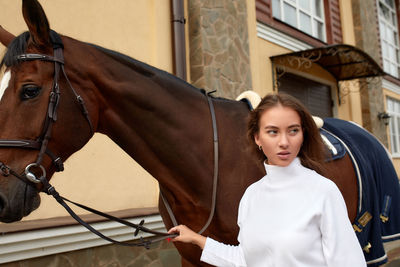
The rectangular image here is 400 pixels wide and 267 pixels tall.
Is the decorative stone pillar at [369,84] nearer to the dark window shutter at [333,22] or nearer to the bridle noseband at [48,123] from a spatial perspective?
the dark window shutter at [333,22]

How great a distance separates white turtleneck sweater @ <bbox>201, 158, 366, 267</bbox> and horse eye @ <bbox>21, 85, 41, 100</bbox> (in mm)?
1157

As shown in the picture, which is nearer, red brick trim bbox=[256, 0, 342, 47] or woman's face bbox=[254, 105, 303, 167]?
woman's face bbox=[254, 105, 303, 167]

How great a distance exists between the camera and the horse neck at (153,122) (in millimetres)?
1907

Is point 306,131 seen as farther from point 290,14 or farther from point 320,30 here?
point 320,30

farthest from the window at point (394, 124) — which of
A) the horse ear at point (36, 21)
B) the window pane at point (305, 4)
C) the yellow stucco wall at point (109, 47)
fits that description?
the horse ear at point (36, 21)

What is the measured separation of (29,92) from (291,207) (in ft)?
4.30

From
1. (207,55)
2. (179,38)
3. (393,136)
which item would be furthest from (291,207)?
(393,136)

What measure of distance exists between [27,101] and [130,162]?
256cm

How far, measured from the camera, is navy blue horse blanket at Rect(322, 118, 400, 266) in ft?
8.46

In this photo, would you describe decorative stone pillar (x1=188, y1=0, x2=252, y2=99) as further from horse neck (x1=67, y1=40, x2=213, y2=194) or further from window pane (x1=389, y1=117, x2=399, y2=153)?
window pane (x1=389, y1=117, x2=399, y2=153)

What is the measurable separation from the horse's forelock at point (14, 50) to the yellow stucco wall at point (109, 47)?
183cm

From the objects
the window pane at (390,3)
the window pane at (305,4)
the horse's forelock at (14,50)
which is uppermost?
the window pane at (390,3)

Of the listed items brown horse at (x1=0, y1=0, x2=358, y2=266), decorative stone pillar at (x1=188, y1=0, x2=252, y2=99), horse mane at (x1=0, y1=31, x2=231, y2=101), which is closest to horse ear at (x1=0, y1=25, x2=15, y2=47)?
brown horse at (x1=0, y1=0, x2=358, y2=266)

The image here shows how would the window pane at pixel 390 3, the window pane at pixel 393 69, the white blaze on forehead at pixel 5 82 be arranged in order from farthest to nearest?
the window pane at pixel 390 3 < the window pane at pixel 393 69 < the white blaze on forehead at pixel 5 82
